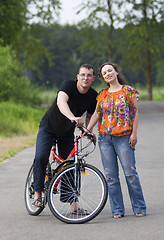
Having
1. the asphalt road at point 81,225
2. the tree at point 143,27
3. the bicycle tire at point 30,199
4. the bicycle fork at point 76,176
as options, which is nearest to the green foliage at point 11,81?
the asphalt road at point 81,225

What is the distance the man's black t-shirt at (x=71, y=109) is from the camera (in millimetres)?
6023

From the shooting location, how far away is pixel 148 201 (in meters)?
7.02

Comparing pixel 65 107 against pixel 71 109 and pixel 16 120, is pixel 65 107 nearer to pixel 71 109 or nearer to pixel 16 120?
pixel 71 109

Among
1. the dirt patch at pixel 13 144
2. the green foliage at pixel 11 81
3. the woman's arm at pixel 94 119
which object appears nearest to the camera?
the woman's arm at pixel 94 119

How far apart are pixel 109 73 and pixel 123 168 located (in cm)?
106

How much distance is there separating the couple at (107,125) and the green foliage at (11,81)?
1653 cm

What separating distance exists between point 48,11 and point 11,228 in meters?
31.3

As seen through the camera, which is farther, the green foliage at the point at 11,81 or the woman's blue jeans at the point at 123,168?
the green foliage at the point at 11,81

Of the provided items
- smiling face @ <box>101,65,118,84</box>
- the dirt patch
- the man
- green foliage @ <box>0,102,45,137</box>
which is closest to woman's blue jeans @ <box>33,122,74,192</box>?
the man

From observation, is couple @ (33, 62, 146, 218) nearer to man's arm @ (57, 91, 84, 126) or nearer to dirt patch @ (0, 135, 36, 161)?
man's arm @ (57, 91, 84, 126)

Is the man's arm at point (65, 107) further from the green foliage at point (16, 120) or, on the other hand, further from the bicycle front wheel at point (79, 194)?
the green foliage at point (16, 120)

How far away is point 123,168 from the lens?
6094mm

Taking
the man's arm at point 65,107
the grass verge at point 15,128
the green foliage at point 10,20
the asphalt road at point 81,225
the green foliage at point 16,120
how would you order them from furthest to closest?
the green foliage at point 10,20 → the green foliage at point 16,120 → the grass verge at point 15,128 → the man's arm at point 65,107 → the asphalt road at point 81,225

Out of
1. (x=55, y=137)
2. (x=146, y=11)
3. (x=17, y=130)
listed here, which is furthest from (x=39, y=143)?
(x=146, y=11)
